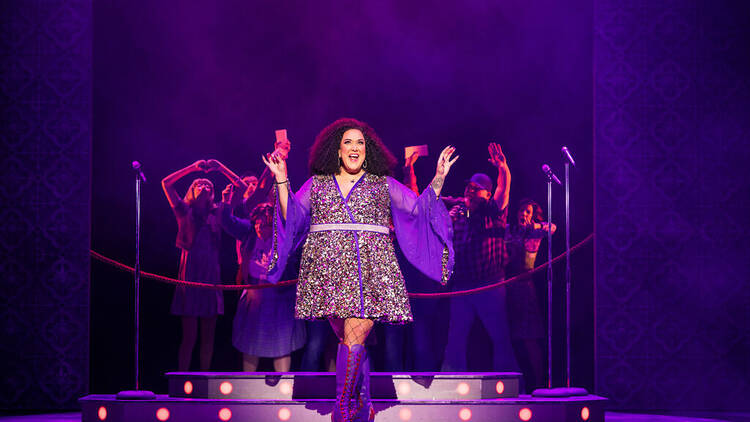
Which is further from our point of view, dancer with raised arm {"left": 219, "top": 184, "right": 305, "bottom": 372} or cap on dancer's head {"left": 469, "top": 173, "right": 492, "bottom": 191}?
cap on dancer's head {"left": 469, "top": 173, "right": 492, "bottom": 191}

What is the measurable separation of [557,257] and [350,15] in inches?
92.3

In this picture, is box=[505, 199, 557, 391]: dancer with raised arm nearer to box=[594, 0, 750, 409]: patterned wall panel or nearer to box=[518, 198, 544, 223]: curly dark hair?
box=[518, 198, 544, 223]: curly dark hair

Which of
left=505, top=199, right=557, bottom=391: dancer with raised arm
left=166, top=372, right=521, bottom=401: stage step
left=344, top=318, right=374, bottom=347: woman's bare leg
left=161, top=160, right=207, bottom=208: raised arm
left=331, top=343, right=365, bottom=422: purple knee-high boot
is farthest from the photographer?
left=161, top=160, right=207, bottom=208: raised arm

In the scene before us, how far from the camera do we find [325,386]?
4480 millimetres

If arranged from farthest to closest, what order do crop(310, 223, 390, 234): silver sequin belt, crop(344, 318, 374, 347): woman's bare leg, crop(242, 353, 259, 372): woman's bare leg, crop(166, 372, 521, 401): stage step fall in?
crop(242, 353, 259, 372): woman's bare leg, crop(166, 372, 521, 401): stage step, crop(310, 223, 390, 234): silver sequin belt, crop(344, 318, 374, 347): woman's bare leg

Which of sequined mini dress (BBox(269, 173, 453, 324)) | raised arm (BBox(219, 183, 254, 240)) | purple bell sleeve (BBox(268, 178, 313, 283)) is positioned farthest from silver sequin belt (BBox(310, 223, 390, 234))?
raised arm (BBox(219, 183, 254, 240))

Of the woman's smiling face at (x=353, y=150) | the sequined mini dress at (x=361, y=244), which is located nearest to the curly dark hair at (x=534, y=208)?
the sequined mini dress at (x=361, y=244)

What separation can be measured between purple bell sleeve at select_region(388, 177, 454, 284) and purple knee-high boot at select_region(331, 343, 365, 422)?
2.00 feet

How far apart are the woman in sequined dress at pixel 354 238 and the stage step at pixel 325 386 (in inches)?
23.5

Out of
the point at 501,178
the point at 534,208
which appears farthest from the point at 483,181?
the point at 534,208

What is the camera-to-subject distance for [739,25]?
592 centimetres

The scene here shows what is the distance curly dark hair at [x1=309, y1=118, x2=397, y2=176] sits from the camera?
4.18 m

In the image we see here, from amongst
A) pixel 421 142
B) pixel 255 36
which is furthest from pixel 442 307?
pixel 255 36

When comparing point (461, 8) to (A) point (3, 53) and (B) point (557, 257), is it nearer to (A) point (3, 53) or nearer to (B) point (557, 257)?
(B) point (557, 257)
